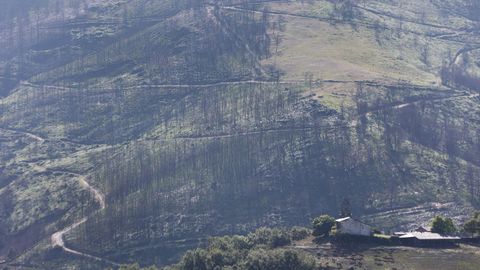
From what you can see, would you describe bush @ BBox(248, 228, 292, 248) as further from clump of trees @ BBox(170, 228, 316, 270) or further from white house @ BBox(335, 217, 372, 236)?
white house @ BBox(335, 217, 372, 236)

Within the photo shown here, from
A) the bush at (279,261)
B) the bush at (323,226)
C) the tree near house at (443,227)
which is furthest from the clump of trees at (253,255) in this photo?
the tree near house at (443,227)

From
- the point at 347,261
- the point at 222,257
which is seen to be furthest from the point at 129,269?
the point at 347,261

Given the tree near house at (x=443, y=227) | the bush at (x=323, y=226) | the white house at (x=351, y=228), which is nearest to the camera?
the white house at (x=351, y=228)

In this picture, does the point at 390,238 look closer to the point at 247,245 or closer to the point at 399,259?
the point at 399,259

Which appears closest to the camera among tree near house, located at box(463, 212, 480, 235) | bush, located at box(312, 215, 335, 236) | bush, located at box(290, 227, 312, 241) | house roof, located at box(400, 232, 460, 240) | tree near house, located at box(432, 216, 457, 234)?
house roof, located at box(400, 232, 460, 240)

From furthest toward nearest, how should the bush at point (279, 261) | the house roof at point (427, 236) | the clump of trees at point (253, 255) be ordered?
the house roof at point (427, 236), the clump of trees at point (253, 255), the bush at point (279, 261)

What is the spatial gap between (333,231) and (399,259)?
16895 mm

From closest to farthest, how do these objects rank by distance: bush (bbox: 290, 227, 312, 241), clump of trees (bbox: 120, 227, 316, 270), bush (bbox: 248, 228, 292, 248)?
clump of trees (bbox: 120, 227, 316, 270) → bush (bbox: 248, 228, 292, 248) → bush (bbox: 290, 227, 312, 241)

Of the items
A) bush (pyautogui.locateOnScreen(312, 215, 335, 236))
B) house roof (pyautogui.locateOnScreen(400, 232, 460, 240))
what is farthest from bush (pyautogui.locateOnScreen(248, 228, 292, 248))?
house roof (pyautogui.locateOnScreen(400, 232, 460, 240))

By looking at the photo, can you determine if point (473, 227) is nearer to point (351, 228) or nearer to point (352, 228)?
point (352, 228)

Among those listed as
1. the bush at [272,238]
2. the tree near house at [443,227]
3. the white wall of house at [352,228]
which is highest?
the white wall of house at [352,228]

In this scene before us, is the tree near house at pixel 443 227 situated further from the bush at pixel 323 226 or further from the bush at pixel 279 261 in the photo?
the bush at pixel 279 261

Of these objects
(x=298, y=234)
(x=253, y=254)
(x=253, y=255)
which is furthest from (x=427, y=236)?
(x=253, y=255)

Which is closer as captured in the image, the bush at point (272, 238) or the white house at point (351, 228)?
the white house at point (351, 228)
